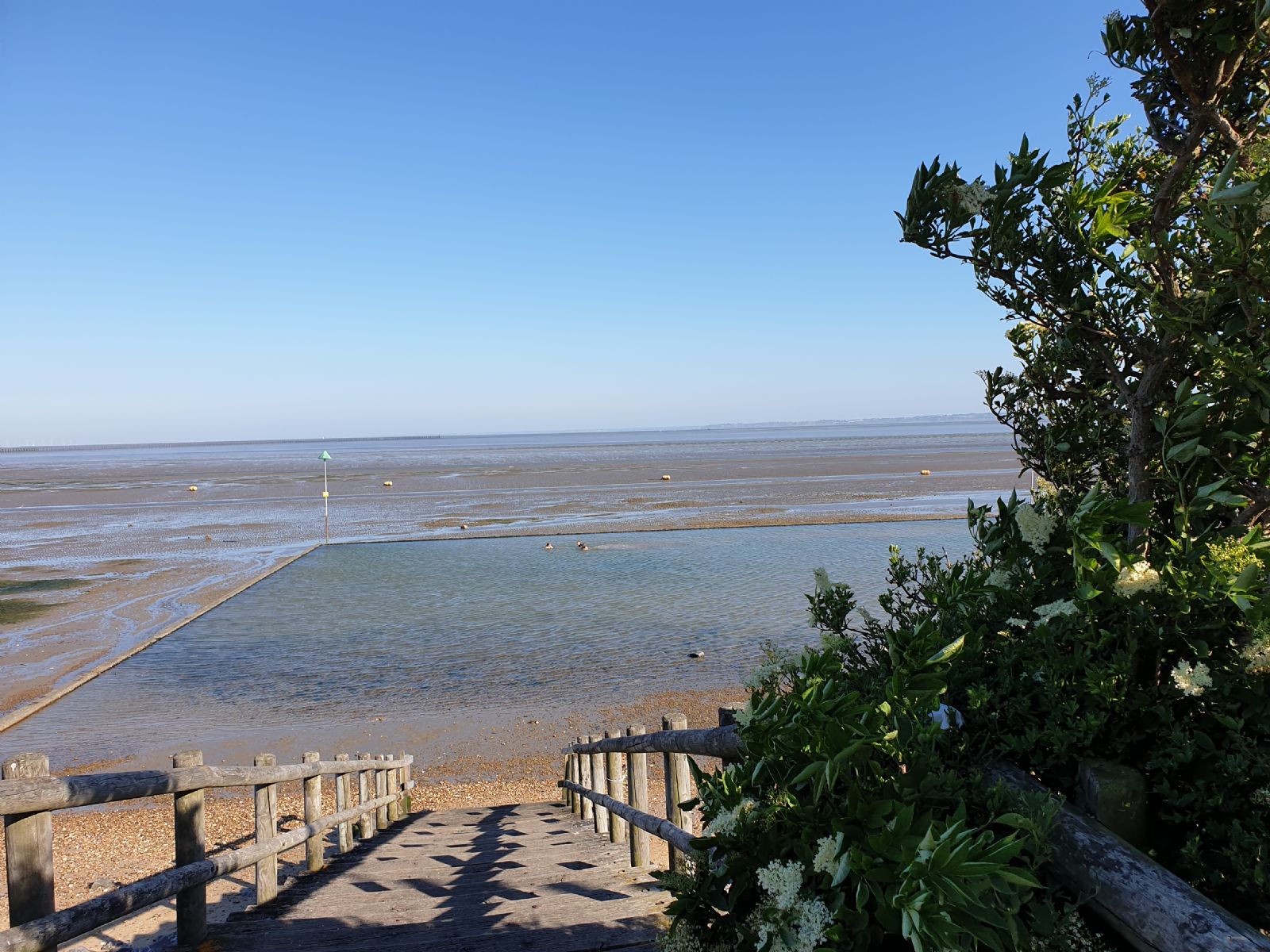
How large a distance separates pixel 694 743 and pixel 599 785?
485 cm

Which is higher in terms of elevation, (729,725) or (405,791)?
(729,725)

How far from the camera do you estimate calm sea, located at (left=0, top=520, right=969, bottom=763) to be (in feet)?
42.5

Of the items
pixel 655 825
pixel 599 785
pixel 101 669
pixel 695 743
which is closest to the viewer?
pixel 695 743

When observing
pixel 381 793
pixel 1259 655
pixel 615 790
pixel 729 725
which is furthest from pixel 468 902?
pixel 381 793

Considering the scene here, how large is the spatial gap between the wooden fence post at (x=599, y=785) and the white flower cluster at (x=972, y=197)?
19.8 feet

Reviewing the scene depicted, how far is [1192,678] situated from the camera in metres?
1.73

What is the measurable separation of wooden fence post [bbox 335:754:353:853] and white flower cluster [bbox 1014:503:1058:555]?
639 centimetres

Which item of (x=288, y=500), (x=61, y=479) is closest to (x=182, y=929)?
(x=288, y=500)

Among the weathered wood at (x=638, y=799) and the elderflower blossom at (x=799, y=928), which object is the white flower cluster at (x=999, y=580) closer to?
the elderflower blossom at (x=799, y=928)

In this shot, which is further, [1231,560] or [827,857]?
[1231,560]

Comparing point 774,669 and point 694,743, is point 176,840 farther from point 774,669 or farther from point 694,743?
point 774,669

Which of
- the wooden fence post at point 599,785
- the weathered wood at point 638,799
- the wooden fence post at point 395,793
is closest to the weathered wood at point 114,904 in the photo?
the weathered wood at point 638,799

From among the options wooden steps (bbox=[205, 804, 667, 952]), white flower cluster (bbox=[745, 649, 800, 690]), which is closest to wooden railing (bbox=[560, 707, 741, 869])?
wooden steps (bbox=[205, 804, 667, 952])

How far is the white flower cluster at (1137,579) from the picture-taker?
1824mm
